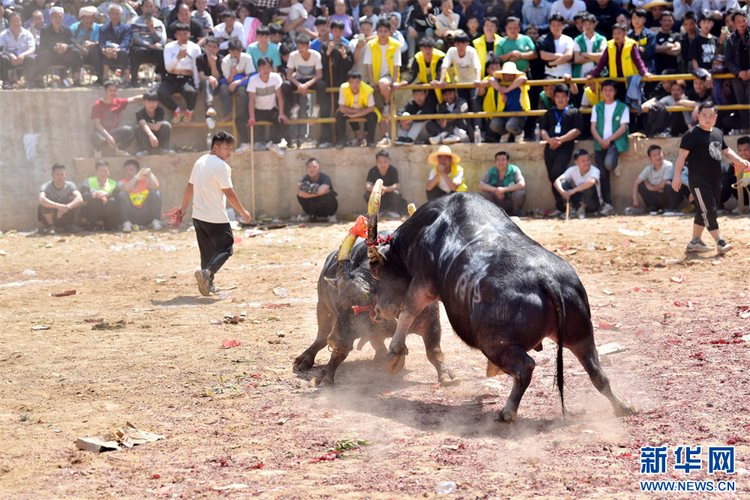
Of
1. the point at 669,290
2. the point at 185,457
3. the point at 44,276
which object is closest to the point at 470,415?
the point at 185,457

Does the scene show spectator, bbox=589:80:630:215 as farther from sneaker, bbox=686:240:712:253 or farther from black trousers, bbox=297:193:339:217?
black trousers, bbox=297:193:339:217

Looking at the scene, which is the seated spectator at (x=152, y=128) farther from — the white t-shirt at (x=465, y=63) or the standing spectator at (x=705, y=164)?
the standing spectator at (x=705, y=164)

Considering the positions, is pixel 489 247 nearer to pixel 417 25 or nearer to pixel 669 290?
pixel 669 290

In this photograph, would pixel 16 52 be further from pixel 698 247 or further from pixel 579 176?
pixel 698 247

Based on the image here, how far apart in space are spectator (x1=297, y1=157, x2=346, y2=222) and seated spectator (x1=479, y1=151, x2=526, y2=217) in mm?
2813

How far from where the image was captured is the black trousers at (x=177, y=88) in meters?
15.0

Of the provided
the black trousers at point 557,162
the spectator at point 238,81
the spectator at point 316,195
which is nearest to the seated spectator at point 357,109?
the spectator at point 316,195

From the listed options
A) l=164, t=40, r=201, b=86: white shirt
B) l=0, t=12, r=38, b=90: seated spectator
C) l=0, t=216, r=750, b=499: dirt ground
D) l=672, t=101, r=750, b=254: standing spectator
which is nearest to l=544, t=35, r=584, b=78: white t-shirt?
l=672, t=101, r=750, b=254: standing spectator

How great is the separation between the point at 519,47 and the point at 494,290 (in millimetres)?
10634

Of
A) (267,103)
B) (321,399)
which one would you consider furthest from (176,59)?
(321,399)

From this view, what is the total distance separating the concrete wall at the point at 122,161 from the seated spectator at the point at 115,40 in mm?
693

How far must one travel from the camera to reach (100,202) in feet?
47.0

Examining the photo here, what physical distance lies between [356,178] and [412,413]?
1010 cm

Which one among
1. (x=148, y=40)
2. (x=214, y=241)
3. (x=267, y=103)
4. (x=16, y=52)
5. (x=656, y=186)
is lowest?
(x=214, y=241)
